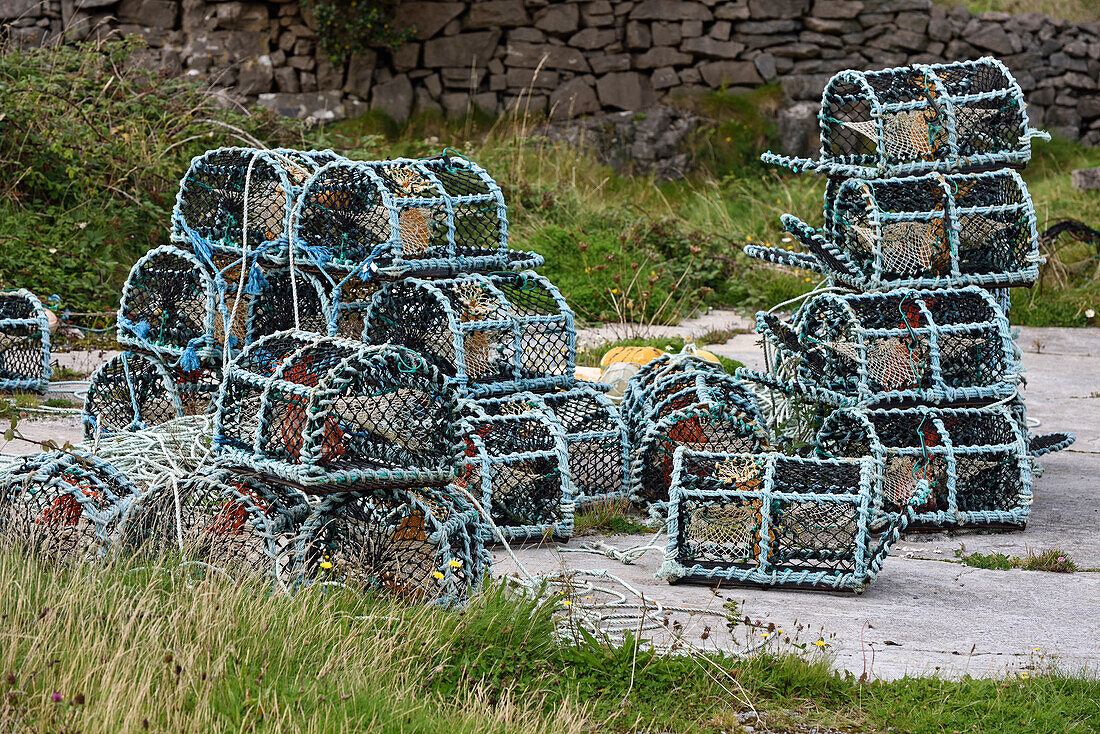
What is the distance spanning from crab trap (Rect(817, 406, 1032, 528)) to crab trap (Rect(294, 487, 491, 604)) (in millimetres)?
2005

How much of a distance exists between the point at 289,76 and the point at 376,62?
3.55ft

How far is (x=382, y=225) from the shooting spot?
194 inches

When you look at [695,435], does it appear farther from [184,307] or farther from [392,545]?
[184,307]

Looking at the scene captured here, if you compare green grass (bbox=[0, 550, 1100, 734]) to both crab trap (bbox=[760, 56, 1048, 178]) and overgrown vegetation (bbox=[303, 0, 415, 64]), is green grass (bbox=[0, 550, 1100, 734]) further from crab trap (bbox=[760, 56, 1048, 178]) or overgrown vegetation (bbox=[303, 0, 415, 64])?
overgrown vegetation (bbox=[303, 0, 415, 64])

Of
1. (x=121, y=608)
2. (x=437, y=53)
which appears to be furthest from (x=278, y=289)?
(x=437, y=53)

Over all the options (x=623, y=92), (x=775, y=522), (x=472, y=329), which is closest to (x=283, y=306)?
(x=472, y=329)

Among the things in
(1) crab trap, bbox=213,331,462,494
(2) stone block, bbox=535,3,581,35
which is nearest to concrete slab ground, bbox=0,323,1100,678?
(1) crab trap, bbox=213,331,462,494

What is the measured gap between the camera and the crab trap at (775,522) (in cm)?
421

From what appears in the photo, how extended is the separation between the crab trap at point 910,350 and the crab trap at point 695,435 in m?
0.31

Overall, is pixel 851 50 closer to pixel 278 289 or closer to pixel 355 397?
pixel 278 289

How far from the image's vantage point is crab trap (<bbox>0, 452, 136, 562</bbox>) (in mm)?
3588

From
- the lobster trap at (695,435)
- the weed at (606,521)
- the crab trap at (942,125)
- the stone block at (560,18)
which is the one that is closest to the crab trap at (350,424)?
the weed at (606,521)

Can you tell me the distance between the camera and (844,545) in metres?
4.31

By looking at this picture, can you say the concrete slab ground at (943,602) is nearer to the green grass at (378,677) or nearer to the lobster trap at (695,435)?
the green grass at (378,677)
